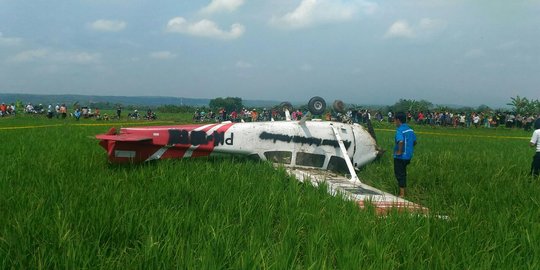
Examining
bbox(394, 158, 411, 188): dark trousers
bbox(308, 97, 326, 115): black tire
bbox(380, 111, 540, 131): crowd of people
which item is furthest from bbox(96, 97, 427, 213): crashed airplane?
bbox(380, 111, 540, 131): crowd of people

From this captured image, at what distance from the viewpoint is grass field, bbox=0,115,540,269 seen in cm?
323

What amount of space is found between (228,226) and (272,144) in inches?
177

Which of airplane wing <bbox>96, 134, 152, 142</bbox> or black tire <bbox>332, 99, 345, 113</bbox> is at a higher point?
black tire <bbox>332, 99, 345, 113</bbox>

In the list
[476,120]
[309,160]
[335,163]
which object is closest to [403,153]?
[335,163]

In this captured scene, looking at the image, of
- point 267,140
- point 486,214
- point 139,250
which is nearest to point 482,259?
point 486,214

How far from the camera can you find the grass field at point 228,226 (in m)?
3.23

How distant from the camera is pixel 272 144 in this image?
8.31 m

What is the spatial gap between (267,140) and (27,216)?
5072 millimetres

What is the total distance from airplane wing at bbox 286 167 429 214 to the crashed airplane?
53mm

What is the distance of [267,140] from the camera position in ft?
27.2

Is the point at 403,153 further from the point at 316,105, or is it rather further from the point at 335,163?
the point at 316,105

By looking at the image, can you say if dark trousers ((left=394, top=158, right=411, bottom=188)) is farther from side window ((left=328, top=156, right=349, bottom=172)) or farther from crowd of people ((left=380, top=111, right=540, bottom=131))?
crowd of people ((left=380, top=111, right=540, bottom=131))

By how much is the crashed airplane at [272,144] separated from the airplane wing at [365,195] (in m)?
A: 0.05

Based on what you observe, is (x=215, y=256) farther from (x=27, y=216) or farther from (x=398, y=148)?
(x=398, y=148)
